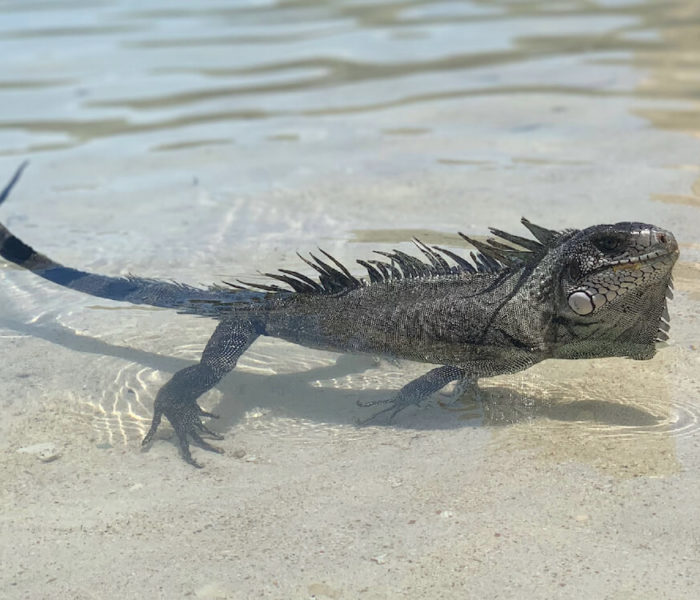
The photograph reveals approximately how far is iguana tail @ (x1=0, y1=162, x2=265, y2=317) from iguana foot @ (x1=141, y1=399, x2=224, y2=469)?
28.3 inches

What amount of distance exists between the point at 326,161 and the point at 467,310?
439 centimetres

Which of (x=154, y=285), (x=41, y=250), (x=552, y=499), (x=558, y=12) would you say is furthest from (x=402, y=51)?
(x=552, y=499)

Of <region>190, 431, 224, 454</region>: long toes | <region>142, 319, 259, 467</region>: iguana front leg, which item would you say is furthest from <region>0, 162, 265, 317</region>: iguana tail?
<region>190, 431, 224, 454</region>: long toes

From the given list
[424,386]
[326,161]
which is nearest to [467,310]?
[424,386]

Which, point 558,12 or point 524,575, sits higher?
point 558,12

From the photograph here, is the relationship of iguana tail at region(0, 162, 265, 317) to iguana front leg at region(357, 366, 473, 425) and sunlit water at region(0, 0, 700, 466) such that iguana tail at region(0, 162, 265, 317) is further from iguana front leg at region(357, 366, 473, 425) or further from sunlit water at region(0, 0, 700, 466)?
iguana front leg at region(357, 366, 473, 425)

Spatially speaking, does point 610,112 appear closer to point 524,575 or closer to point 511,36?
point 511,36

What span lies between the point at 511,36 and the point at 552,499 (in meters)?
10.9

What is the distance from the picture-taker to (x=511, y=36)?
1377 cm

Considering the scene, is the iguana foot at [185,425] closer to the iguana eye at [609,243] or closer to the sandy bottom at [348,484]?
the sandy bottom at [348,484]

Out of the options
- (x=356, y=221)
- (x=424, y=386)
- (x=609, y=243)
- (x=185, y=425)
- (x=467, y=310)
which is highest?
(x=609, y=243)

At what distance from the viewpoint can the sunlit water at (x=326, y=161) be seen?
17.8 feet

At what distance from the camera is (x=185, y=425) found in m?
5.00

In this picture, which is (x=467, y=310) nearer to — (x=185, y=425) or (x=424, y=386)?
(x=424, y=386)
